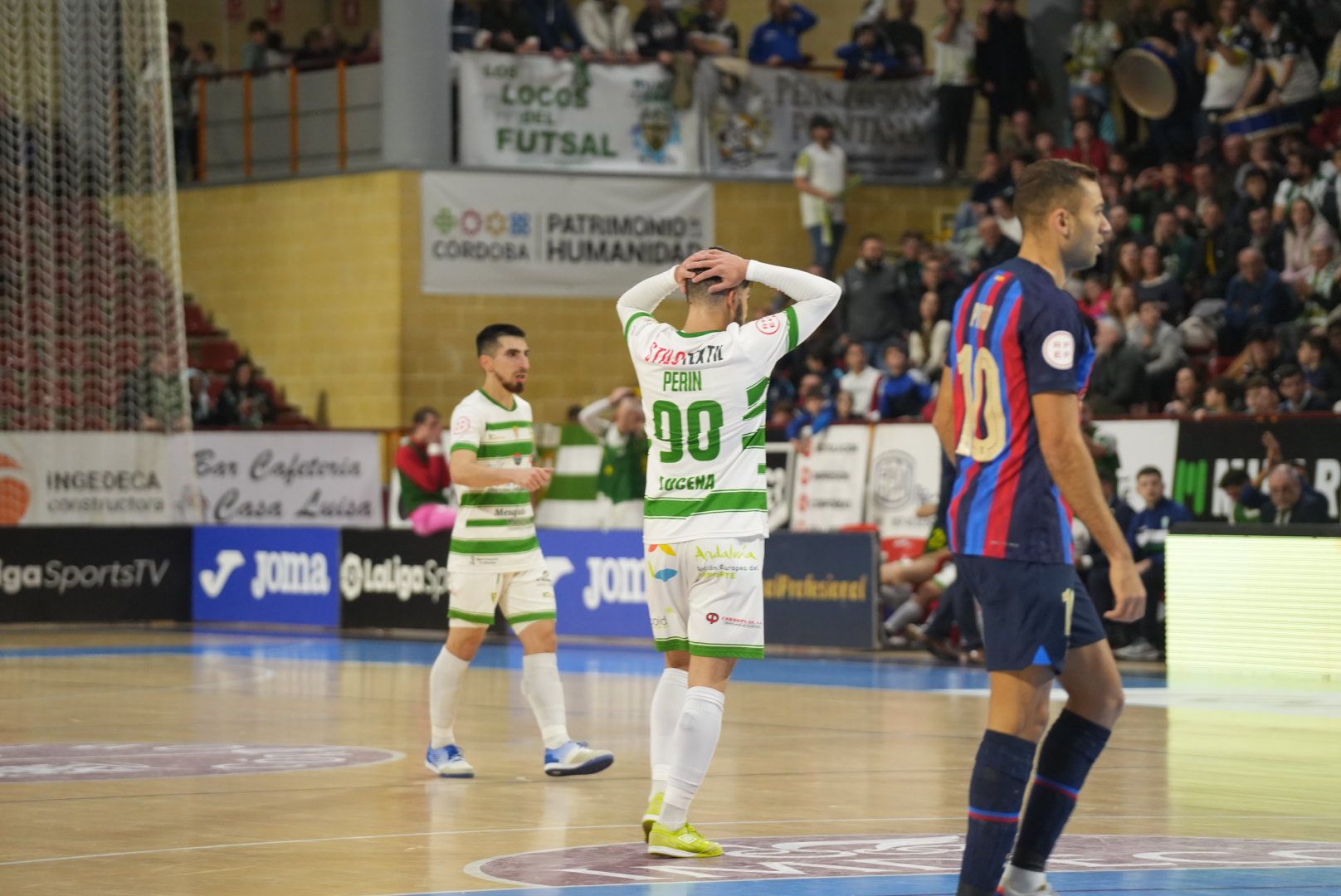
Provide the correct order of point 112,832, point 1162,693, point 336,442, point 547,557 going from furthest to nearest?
1. point 336,442
2. point 547,557
3. point 1162,693
4. point 112,832

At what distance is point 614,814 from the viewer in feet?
31.6

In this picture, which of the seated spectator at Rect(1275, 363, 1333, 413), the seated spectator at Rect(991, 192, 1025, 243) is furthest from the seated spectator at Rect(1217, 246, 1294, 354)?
the seated spectator at Rect(991, 192, 1025, 243)

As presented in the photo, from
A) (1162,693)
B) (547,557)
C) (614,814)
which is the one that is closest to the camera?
(614,814)

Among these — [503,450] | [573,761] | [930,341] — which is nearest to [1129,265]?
[930,341]

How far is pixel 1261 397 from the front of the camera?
18609mm

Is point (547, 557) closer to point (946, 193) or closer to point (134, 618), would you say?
point (134, 618)

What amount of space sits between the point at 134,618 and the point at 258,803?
14.2 meters

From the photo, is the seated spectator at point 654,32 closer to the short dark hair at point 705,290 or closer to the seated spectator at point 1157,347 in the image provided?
the seated spectator at point 1157,347

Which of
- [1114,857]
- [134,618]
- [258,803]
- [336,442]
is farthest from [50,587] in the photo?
[1114,857]

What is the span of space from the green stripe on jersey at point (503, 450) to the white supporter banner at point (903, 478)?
9.16 m

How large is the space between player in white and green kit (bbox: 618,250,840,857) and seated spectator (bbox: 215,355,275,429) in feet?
63.3

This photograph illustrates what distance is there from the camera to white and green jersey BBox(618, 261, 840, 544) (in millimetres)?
8453

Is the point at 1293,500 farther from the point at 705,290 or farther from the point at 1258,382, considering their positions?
the point at 705,290

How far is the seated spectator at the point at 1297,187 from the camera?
21797 millimetres
